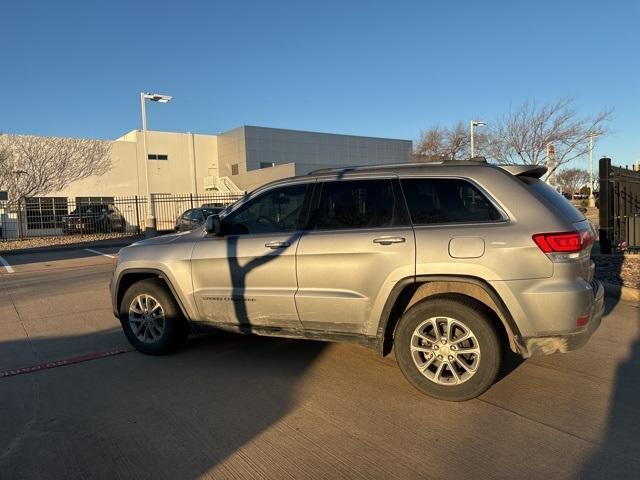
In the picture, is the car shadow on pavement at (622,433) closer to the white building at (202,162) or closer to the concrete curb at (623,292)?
the concrete curb at (623,292)

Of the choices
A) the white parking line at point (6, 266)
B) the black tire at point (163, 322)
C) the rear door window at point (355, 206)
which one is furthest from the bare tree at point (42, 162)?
the rear door window at point (355, 206)

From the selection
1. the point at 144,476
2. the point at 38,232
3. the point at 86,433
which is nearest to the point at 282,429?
the point at 144,476

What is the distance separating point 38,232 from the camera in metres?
29.9

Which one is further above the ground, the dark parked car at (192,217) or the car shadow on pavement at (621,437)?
the dark parked car at (192,217)

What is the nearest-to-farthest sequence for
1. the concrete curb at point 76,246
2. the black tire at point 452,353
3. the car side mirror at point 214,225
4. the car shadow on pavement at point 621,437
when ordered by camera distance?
the car shadow on pavement at point 621,437, the black tire at point 452,353, the car side mirror at point 214,225, the concrete curb at point 76,246

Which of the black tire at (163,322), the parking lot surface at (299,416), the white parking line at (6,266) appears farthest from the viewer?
the white parking line at (6,266)

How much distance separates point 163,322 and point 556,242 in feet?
12.7

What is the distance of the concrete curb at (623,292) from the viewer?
7.45 meters

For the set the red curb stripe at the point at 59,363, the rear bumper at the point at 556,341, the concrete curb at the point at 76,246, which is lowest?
the red curb stripe at the point at 59,363

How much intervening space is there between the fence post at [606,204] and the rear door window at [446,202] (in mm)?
8371

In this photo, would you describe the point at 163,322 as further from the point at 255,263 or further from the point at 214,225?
the point at 255,263

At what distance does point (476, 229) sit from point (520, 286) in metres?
0.53

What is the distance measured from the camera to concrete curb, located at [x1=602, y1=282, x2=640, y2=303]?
7.45 metres

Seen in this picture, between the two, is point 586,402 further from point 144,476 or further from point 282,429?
point 144,476
